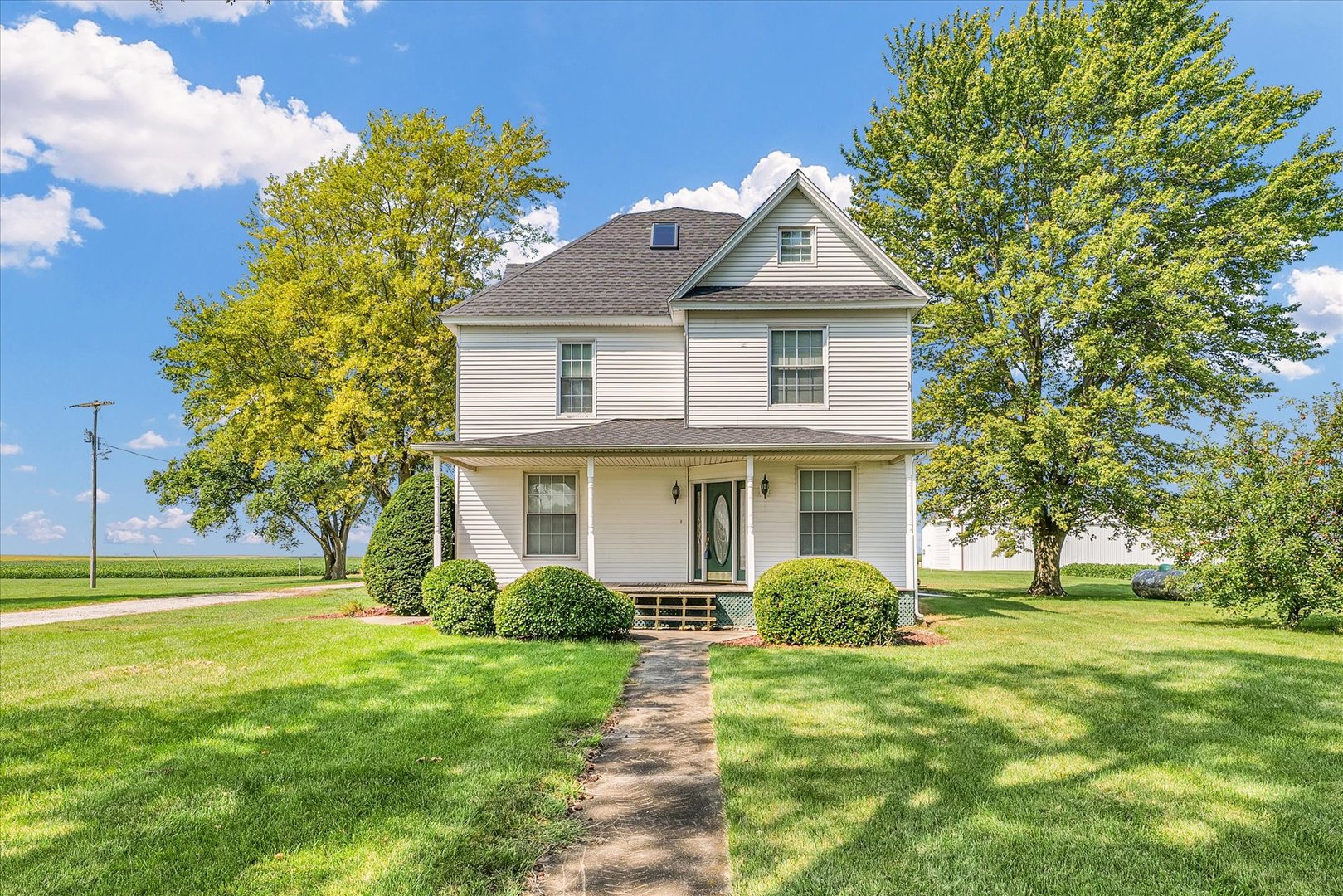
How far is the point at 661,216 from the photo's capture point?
18.7 meters

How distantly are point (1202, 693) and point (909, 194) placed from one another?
58.2 ft

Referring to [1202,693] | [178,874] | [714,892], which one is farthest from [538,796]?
→ [1202,693]

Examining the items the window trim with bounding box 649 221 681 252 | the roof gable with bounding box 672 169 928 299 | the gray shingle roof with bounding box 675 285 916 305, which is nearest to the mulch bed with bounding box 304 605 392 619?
the gray shingle roof with bounding box 675 285 916 305

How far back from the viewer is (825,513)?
1465 cm

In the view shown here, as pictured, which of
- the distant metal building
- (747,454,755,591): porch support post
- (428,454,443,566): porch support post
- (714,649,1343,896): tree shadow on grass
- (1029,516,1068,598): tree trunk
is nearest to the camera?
(714,649,1343,896): tree shadow on grass

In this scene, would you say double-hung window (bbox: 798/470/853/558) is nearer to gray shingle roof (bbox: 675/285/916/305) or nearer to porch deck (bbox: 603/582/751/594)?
porch deck (bbox: 603/582/751/594)

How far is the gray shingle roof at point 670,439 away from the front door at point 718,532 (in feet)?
4.42

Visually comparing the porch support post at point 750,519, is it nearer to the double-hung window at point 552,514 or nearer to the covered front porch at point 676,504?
the covered front porch at point 676,504

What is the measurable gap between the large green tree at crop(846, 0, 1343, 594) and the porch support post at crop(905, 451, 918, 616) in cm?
630

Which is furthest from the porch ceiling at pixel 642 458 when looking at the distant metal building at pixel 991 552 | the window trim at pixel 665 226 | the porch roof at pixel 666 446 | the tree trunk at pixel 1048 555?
the distant metal building at pixel 991 552

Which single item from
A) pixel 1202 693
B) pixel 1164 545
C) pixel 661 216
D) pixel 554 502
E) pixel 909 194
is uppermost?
pixel 909 194

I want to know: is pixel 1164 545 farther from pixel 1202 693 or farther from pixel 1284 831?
pixel 1284 831

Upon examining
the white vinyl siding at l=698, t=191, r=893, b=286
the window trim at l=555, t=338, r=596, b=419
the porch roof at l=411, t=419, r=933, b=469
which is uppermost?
the white vinyl siding at l=698, t=191, r=893, b=286

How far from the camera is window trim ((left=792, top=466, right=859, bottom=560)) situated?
47.6ft
